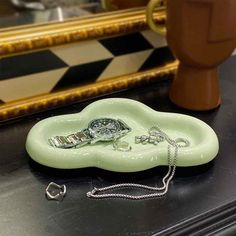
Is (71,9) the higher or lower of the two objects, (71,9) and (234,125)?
the higher

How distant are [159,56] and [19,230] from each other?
366 mm

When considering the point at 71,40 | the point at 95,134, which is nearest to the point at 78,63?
the point at 71,40

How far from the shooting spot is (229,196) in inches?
15.3

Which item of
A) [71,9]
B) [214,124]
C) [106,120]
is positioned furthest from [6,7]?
[214,124]

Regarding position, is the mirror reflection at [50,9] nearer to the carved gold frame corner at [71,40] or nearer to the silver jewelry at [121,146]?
the carved gold frame corner at [71,40]

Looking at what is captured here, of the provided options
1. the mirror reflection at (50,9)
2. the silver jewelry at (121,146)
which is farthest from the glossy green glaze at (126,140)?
the mirror reflection at (50,9)

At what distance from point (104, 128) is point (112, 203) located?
0.10 metres

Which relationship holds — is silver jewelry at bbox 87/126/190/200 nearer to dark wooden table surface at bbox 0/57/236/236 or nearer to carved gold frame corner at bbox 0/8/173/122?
dark wooden table surface at bbox 0/57/236/236

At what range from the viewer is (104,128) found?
45cm

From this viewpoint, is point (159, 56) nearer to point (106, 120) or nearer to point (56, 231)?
point (106, 120)

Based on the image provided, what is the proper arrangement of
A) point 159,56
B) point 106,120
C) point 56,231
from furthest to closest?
point 159,56
point 106,120
point 56,231

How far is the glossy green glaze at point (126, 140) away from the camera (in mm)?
403

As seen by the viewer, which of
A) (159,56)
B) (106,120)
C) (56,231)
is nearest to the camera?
(56,231)

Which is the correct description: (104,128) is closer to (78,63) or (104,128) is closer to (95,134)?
(95,134)
